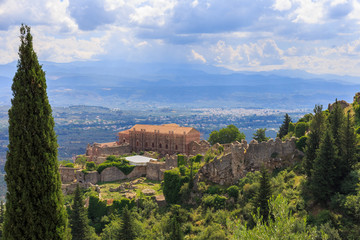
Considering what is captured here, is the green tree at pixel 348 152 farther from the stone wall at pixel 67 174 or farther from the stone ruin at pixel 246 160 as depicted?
the stone wall at pixel 67 174

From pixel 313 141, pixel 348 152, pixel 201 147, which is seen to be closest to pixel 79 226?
pixel 313 141

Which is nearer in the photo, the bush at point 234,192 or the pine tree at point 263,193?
the pine tree at point 263,193

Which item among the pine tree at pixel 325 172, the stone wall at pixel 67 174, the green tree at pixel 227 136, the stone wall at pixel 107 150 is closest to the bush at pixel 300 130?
the pine tree at pixel 325 172

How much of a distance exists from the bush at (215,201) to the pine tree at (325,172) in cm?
991

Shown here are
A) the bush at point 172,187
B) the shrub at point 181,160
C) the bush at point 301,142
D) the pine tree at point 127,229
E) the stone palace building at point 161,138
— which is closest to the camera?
the pine tree at point 127,229

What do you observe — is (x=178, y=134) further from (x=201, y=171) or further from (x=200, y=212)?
(x=200, y=212)

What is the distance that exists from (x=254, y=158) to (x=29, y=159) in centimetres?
2983

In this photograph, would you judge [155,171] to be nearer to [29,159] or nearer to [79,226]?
[79,226]

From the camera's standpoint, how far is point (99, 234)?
43.1m

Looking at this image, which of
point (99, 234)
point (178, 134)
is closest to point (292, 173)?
point (99, 234)

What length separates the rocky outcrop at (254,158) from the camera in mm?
42375

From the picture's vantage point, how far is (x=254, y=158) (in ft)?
141

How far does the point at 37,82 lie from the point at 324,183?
2535 cm

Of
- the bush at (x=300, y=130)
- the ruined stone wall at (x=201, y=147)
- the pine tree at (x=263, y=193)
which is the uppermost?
the bush at (x=300, y=130)
